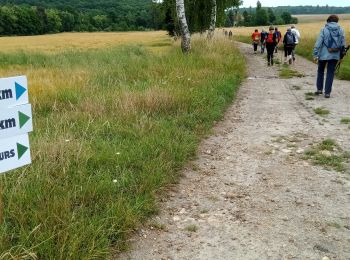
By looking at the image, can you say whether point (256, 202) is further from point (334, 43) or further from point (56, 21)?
point (56, 21)

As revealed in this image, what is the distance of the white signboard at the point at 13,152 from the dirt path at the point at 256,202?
1153 millimetres

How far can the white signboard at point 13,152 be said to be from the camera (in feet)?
9.21

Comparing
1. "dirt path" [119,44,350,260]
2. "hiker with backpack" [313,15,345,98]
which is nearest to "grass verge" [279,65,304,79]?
"hiker with backpack" [313,15,345,98]

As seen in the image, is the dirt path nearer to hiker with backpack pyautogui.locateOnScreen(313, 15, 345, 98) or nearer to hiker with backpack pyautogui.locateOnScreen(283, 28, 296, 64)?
hiker with backpack pyautogui.locateOnScreen(313, 15, 345, 98)

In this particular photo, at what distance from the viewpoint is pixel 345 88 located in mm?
11398

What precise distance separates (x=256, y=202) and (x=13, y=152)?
8.56ft

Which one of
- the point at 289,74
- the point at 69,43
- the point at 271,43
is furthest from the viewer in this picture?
the point at 69,43

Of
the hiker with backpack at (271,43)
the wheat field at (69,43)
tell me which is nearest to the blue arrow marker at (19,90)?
the hiker with backpack at (271,43)

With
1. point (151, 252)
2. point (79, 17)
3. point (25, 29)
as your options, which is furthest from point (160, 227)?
point (79, 17)

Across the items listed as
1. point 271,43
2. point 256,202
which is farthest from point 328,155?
point 271,43

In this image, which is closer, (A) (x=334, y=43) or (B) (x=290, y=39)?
(A) (x=334, y=43)

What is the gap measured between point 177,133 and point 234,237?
2.72m

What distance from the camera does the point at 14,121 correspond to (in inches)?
113

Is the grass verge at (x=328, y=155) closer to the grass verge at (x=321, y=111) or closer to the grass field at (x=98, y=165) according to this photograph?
the grass field at (x=98, y=165)
